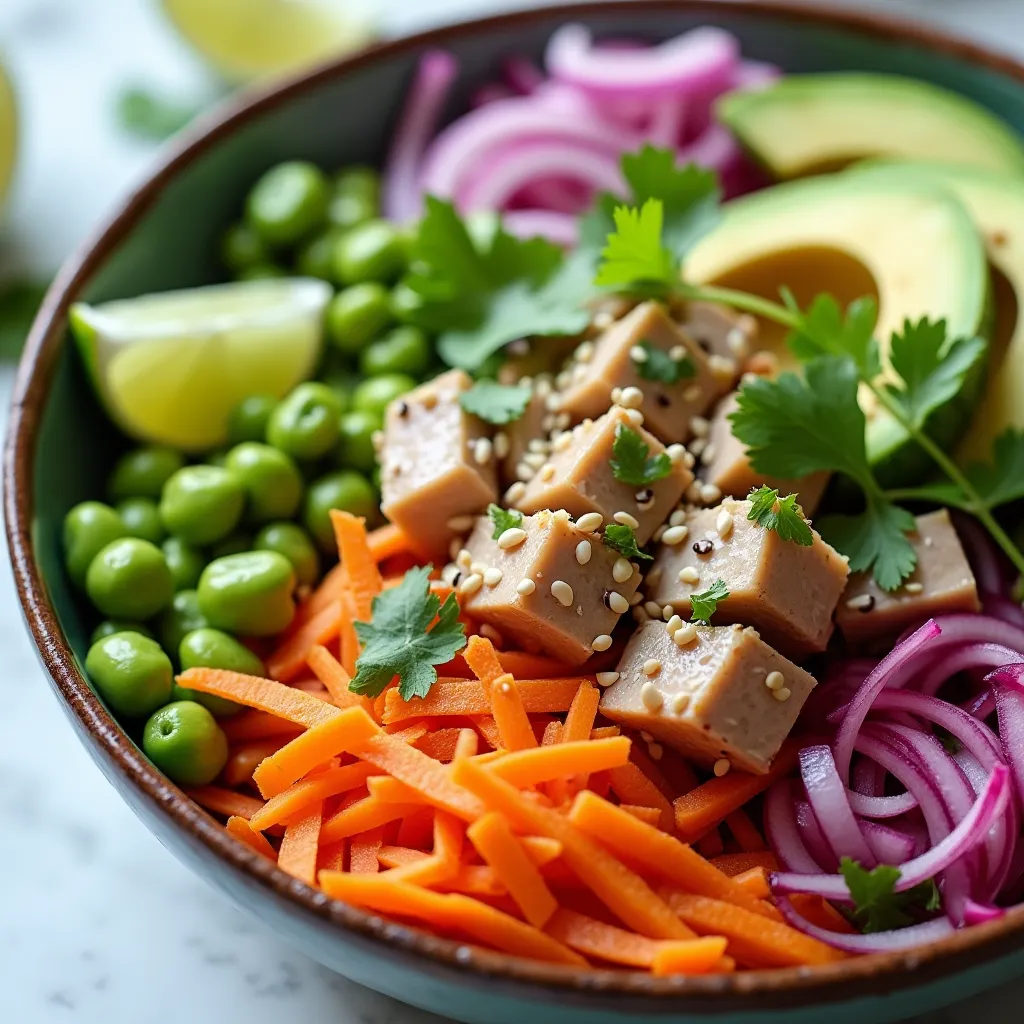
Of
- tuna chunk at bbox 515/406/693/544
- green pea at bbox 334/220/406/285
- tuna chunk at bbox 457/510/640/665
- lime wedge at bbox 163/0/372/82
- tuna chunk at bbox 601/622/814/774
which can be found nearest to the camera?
tuna chunk at bbox 601/622/814/774

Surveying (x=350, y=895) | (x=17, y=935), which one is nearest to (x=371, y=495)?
(x=350, y=895)

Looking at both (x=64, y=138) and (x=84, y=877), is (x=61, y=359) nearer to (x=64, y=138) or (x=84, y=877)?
(x=84, y=877)

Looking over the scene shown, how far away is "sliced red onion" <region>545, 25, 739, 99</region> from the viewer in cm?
340

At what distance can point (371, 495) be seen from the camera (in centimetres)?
283

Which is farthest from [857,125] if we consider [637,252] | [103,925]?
[103,925]

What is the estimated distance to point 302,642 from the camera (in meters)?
2.59

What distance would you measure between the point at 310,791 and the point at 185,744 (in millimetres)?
278

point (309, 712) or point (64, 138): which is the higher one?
point (64, 138)

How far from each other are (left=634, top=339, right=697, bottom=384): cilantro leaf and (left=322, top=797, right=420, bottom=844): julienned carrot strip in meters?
1.03

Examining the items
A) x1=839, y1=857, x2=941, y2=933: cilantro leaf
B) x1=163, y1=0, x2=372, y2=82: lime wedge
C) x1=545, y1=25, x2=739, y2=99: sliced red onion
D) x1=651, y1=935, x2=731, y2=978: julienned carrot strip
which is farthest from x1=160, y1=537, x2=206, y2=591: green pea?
x1=163, y1=0, x2=372, y2=82: lime wedge

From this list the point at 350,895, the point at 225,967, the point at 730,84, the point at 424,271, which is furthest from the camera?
the point at 730,84

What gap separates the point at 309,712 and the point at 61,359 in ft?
3.65

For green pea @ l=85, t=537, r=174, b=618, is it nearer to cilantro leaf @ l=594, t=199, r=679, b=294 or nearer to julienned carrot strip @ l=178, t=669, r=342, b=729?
julienned carrot strip @ l=178, t=669, r=342, b=729

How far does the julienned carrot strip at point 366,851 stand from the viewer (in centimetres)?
219
